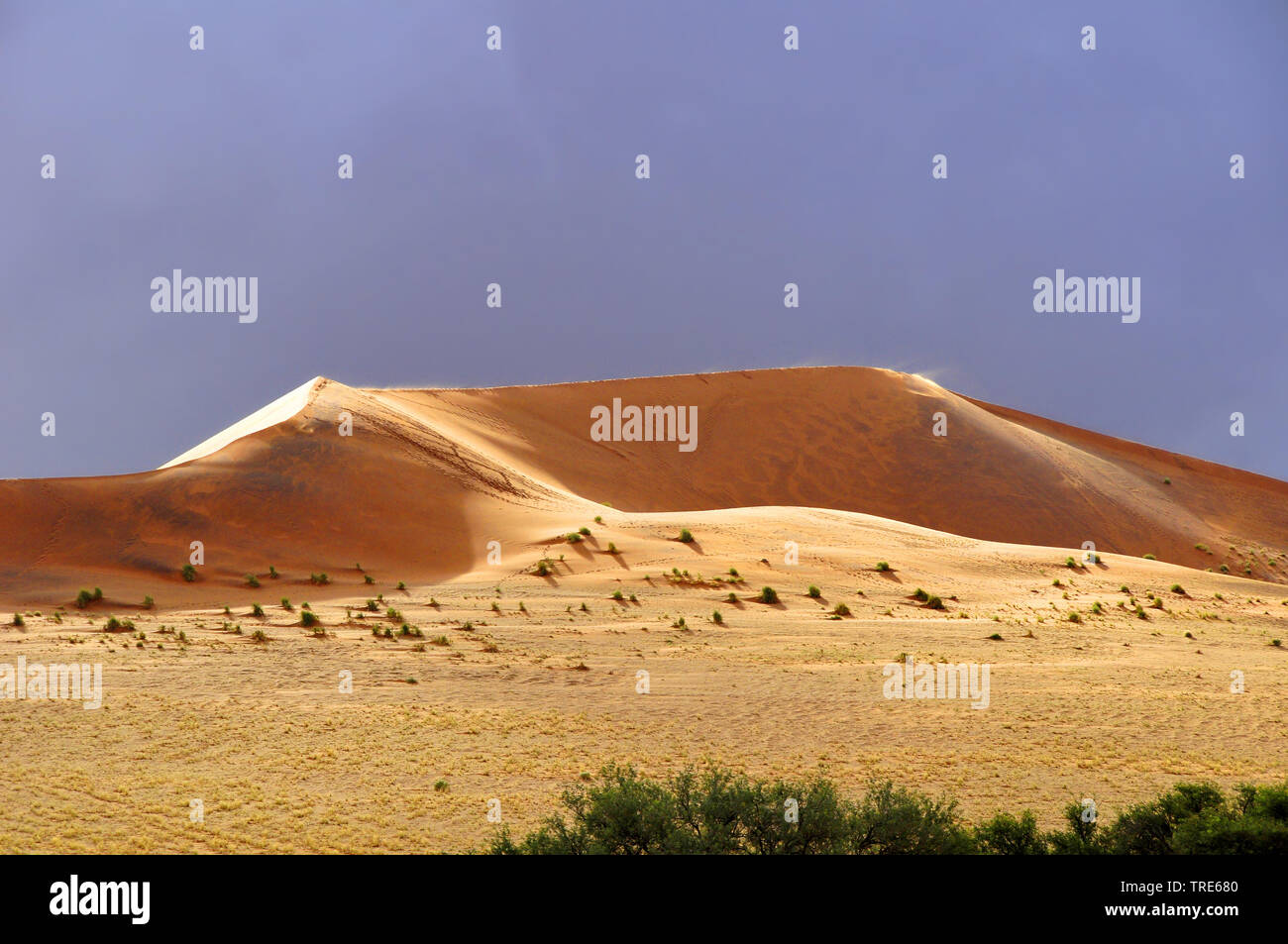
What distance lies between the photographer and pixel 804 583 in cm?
→ 2717

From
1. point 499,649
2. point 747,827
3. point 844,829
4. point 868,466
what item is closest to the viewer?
point 844,829

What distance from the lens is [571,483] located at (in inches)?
1900

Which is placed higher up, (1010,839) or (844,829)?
(844,829)

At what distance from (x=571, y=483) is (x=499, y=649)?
29123 mm

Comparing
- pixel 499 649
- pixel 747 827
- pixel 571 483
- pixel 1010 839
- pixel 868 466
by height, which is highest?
pixel 868 466

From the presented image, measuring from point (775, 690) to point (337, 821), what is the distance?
337 inches

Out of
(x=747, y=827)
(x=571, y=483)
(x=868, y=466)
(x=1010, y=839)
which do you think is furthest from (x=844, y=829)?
(x=868, y=466)

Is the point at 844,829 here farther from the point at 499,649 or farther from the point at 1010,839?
the point at 499,649

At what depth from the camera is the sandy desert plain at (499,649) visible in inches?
467

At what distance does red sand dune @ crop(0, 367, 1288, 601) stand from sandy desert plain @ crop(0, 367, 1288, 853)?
0.21m

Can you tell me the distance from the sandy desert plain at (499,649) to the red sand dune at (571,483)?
0.21 metres

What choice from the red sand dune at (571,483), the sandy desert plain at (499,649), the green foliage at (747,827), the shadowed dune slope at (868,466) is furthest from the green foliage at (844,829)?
the shadowed dune slope at (868,466)

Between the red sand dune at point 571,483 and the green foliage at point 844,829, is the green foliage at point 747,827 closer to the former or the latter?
the green foliage at point 844,829

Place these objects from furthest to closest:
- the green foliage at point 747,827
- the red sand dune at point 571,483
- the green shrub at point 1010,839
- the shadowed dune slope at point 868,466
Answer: the shadowed dune slope at point 868,466, the red sand dune at point 571,483, the green shrub at point 1010,839, the green foliage at point 747,827
